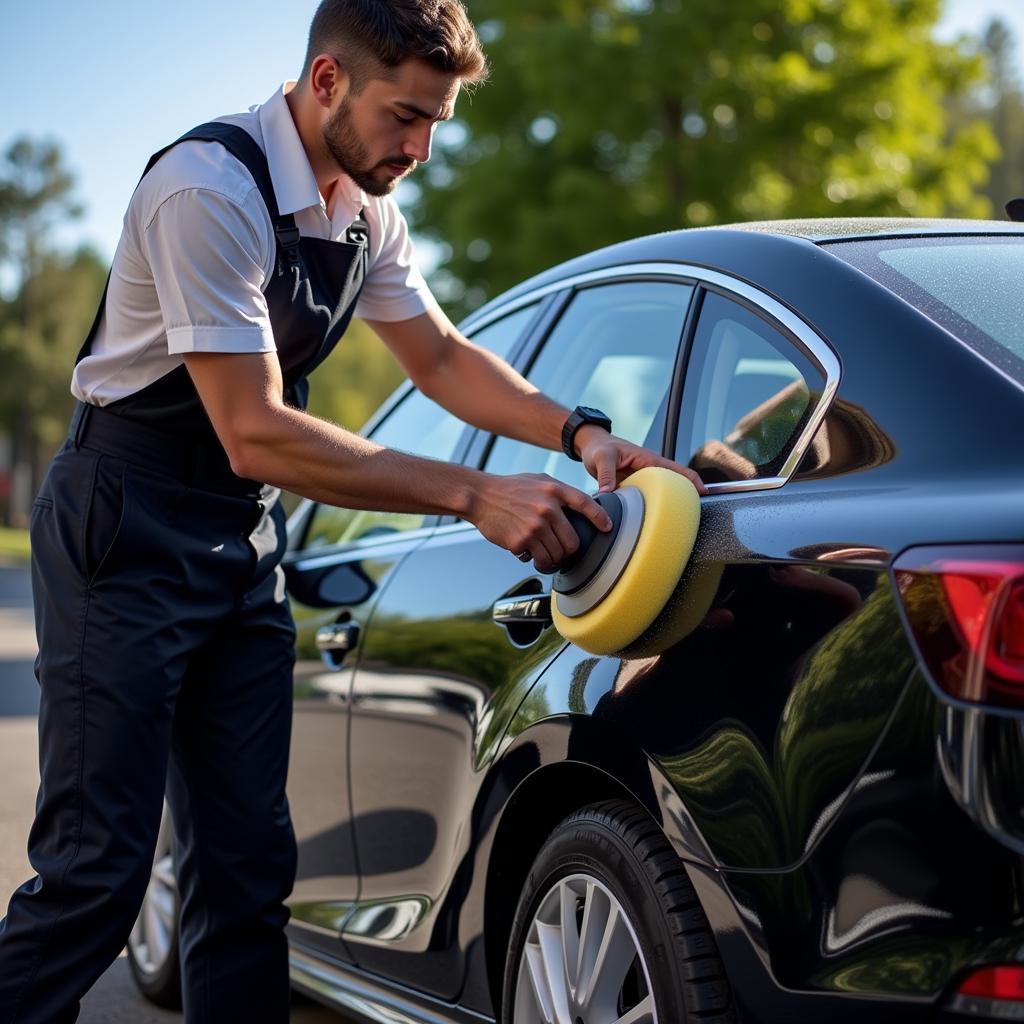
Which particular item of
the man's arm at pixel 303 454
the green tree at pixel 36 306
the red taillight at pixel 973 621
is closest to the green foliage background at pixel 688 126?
the man's arm at pixel 303 454

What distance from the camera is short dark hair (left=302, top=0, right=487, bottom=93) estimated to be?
2.85 m

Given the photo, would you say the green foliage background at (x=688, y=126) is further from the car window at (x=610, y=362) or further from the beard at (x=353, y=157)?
the beard at (x=353, y=157)

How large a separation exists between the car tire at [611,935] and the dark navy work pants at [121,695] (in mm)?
706

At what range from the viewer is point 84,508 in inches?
113

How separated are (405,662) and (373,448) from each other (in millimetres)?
705

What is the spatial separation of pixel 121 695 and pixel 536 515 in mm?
862

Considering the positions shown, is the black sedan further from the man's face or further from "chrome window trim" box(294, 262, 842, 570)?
the man's face

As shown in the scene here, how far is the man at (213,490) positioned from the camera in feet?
8.95

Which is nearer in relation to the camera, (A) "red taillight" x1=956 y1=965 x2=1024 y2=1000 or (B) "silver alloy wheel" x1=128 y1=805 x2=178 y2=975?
(A) "red taillight" x1=956 y1=965 x2=1024 y2=1000

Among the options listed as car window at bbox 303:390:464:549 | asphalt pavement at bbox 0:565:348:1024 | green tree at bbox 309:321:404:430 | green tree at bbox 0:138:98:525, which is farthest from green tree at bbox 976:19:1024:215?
car window at bbox 303:390:464:549

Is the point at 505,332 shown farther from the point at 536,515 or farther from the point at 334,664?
the point at 536,515

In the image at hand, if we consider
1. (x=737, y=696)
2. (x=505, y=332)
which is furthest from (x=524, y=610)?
(x=505, y=332)

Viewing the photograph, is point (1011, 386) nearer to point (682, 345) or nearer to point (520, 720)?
point (682, 345)

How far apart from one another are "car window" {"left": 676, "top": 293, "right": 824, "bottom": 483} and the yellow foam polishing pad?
155 mm
